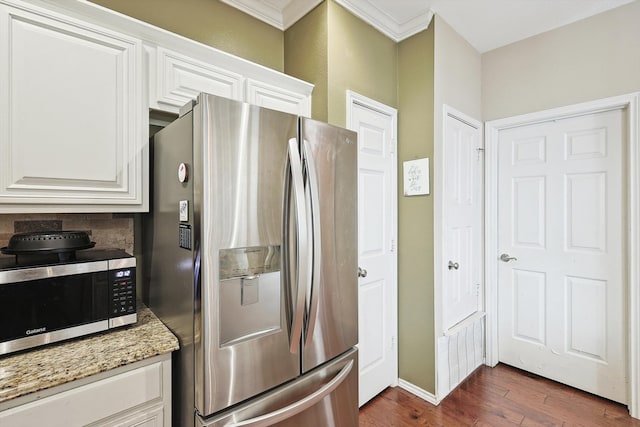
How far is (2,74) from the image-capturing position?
109 cm

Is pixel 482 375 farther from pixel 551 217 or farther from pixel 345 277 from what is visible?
pixel 345 277

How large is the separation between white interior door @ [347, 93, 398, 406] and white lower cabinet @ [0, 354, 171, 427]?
1283mm

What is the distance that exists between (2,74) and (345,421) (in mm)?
2033

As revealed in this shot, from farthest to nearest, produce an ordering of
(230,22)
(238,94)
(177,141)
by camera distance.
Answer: (230,22) → (238,94) → (177,141)

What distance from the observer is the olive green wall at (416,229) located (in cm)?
224

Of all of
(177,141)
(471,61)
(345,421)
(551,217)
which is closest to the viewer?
(177,141)

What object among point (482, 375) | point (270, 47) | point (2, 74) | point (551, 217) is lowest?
point (482, 375)

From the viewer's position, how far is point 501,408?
215 centimetres

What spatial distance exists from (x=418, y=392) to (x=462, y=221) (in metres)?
1.38

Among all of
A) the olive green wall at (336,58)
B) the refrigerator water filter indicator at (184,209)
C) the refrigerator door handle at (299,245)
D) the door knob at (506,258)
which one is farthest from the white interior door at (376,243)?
the refrigerator water filter indicator at (184,209)

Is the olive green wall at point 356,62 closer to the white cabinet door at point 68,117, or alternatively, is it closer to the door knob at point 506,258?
the white cabinet door at point 68,117

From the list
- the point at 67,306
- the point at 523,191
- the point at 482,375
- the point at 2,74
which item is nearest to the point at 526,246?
the point at 523,191

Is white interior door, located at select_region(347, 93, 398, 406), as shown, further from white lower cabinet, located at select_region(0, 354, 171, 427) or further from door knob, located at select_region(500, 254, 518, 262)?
white lower cabinet, located at select_region(0, 354, 171, 427)

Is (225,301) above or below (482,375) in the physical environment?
above
